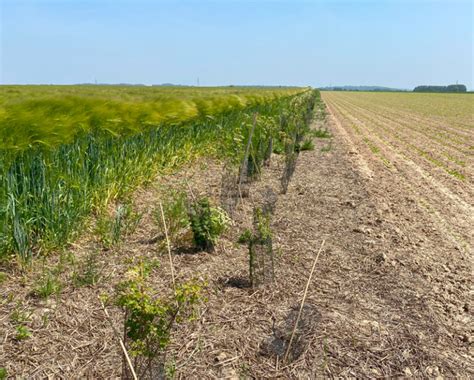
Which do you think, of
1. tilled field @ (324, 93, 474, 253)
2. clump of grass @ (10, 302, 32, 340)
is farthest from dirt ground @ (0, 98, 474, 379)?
tilled field @ (324, 93, 474, 253)

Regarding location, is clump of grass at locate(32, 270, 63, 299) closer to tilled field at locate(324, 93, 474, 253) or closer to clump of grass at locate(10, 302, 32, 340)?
clump of grass at locate(10, 302, 32, 340)

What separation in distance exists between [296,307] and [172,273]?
90 cm

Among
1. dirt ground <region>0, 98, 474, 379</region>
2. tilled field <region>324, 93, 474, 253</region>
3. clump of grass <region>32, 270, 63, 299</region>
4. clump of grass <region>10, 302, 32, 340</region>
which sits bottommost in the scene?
tilled field <region>324, 93, 474, 253</region>

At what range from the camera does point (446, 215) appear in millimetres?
5531

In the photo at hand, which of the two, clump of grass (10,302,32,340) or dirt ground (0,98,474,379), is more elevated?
clump of grass (10,302,32,340)

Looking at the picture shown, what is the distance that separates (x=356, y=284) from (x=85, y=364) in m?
2.02

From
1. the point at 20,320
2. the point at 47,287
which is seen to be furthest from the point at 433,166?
the point at 20,320

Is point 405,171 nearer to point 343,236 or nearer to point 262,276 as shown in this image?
point 343,236

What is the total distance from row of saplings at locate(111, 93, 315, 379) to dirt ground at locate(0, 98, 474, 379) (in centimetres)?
12

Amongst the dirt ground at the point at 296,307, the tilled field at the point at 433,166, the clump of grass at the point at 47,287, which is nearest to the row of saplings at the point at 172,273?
the dirt ground at the point at 296,307

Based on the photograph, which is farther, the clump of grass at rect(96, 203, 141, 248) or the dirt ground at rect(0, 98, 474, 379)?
the clump of grass at rect(96, 203, 141, 248)

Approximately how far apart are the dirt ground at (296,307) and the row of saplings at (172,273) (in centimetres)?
12

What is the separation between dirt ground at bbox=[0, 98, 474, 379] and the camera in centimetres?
241

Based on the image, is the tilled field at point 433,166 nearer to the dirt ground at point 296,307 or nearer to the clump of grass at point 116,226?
the dirt ground at point 296,307
